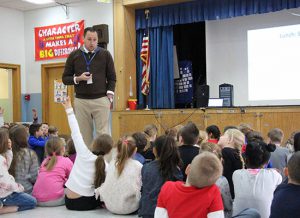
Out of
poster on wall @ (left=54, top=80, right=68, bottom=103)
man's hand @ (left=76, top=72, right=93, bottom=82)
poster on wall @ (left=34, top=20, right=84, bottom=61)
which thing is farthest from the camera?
poster on wall @ (left=54, top=80, right=68, bottom=103)

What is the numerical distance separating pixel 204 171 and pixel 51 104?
7251 millimetres

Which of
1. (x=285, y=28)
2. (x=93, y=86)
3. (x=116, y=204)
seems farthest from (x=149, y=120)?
(x=116, y=204)

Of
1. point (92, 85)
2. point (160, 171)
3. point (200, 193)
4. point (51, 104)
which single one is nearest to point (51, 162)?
point (92, 85)

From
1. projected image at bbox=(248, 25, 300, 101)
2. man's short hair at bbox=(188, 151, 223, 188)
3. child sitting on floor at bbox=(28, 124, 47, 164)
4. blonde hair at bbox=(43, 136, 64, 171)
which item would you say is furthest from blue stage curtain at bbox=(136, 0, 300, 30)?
man's short hair at bbox=(188, 151, 223, 188)

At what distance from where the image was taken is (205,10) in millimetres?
7430

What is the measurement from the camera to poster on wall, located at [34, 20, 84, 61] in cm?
830

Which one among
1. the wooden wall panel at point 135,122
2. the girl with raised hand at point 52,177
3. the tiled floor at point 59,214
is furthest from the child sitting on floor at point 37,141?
the wooden wall panel at point 135,122

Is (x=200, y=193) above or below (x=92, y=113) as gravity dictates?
below

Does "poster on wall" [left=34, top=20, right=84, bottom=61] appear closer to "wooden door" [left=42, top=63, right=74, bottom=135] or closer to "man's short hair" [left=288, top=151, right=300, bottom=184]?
"wooden door" [left=42, top=63, right=74, bottom=135]

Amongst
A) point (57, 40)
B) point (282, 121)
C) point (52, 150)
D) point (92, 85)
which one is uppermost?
point (57, 40)

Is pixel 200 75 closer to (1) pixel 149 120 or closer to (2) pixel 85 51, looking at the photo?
(1) pixel 149 120

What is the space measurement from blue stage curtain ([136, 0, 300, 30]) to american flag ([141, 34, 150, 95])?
36 centimetres

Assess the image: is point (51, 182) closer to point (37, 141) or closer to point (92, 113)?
point (92, 113)

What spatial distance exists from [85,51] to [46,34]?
4.99 metres
